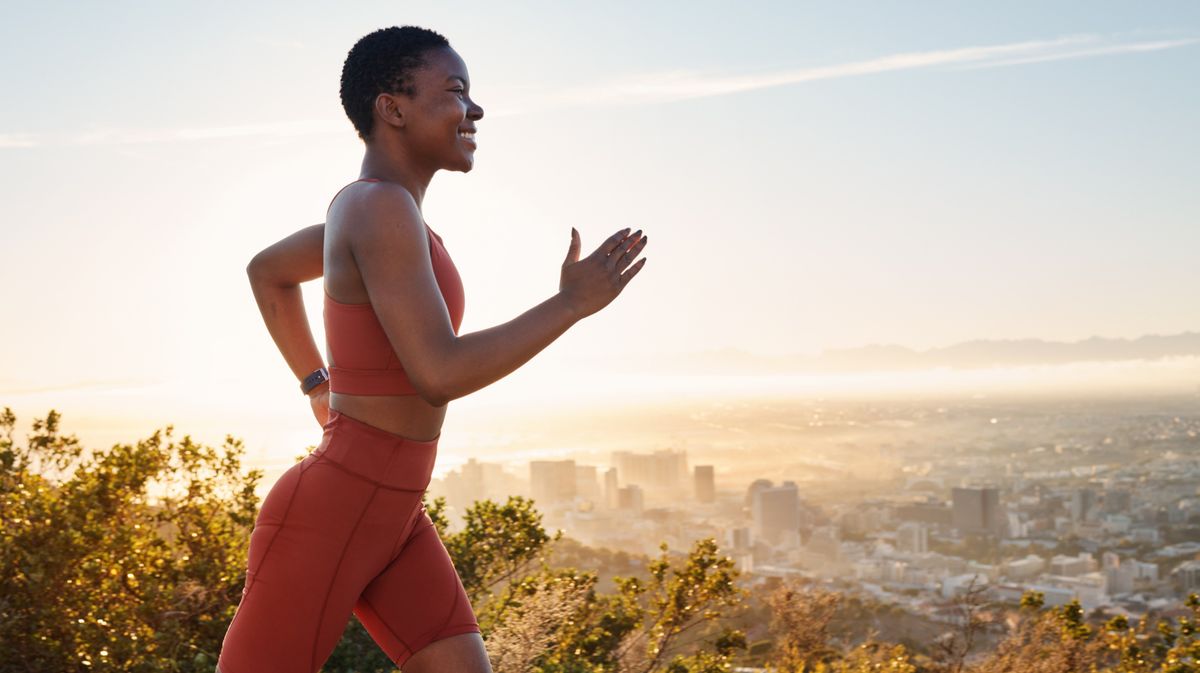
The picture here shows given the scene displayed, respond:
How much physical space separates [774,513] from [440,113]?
2632 centimetres

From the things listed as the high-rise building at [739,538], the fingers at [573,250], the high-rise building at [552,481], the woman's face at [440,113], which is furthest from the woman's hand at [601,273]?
the high-rise building at [739,538]

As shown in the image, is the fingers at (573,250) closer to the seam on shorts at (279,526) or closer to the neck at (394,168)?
the neck at (394,168)

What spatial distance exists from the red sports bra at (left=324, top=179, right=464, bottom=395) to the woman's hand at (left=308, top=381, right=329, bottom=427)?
1.23 feet

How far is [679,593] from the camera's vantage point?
560cm

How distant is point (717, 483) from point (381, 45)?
109 ft

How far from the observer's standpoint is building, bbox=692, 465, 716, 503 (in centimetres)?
3152

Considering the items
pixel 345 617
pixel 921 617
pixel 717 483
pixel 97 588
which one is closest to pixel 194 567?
pixel 97 588

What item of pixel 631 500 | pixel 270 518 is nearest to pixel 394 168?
pixel 270 518

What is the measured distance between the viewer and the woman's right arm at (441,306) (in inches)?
68.9

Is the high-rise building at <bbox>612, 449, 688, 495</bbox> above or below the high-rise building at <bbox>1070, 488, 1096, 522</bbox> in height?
above

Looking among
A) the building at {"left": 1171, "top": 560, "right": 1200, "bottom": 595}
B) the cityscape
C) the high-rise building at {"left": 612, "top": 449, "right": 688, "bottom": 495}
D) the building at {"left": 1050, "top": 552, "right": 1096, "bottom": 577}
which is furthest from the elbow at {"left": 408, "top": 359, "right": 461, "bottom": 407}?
the high-rise building at {"left": 612, "top": 449, "right": 688, "bottom": 495}

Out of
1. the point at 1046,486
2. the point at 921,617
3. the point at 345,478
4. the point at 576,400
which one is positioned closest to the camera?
the point at 345,478

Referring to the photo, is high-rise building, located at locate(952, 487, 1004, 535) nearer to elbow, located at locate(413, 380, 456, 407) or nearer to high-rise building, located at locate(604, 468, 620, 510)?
high-rise building, located at locate(604, 468, 620, 510)

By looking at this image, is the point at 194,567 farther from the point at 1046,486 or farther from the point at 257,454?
the point at 1046,486
